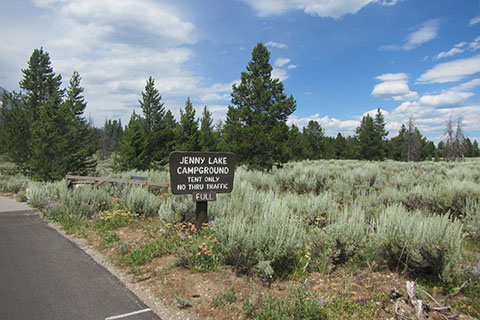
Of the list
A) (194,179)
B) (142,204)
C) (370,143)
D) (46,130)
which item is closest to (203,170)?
(194,179)

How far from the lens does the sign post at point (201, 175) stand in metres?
5.40

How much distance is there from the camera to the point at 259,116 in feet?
63.4

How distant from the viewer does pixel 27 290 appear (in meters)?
3.93

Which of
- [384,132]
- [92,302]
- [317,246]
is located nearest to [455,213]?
[317,246]

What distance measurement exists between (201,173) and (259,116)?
14.2 meters

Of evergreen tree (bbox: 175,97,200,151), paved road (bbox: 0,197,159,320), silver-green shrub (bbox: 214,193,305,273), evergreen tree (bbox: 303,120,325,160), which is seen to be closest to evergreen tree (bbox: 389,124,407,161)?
evergreen tree (bbox: 303,120,325,160)

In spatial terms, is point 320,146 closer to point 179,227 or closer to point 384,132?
point 384,132

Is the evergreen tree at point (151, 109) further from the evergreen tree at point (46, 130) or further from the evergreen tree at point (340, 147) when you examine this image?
the evergreen tree at point (340, 147)

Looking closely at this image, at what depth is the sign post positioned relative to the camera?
17.7 ft

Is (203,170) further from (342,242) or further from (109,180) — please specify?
(109,180)

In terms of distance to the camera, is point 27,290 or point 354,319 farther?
point 27,290

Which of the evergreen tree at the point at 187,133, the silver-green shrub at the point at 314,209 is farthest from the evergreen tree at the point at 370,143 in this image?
the silver-green shrub at the point at 314,209

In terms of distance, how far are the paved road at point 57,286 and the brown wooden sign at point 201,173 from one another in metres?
1.94

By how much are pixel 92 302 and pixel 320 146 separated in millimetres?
65513
